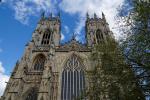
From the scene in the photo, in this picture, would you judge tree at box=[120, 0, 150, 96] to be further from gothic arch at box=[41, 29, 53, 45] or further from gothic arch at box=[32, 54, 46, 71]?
gothic arch at box=[41, 29, 53, 45]

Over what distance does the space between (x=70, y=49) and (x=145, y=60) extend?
21.4 metres

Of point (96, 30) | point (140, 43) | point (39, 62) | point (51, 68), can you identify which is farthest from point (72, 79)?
point (140, 43)

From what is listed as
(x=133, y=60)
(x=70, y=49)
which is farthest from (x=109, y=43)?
(x=70, y=49)

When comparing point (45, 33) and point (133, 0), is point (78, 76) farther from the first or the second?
point (133, 0)

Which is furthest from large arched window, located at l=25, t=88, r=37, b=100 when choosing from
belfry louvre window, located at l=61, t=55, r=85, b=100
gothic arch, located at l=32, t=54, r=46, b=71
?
gothic arch, located at l=32, t=54, r=46, b=71

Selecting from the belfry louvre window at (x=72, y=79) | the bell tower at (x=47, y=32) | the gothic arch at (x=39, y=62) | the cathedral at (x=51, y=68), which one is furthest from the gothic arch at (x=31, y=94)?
the bell tower at (x=47, y=32)

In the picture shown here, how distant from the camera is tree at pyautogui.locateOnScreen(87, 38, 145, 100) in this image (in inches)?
349

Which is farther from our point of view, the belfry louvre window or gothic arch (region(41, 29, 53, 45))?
gothic arch (region(41, 29, 53, 45))

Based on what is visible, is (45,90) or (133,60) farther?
(45,90)

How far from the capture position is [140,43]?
28.8 ft

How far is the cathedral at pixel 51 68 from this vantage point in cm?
2364

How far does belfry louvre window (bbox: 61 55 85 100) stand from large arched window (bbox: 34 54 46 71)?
4.06 meters

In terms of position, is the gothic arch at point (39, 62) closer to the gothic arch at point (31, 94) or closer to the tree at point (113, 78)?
the gothic arch at point (31, 94)

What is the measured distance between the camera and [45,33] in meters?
35.1
